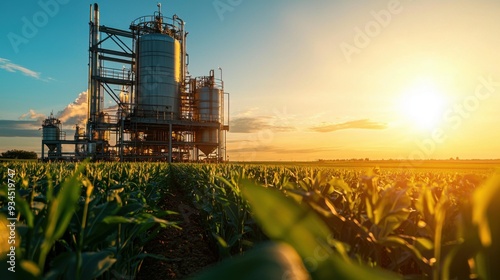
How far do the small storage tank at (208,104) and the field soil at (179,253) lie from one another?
25.6 metres

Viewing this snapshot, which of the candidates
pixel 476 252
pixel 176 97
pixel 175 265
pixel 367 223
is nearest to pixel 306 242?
pixel 476 252

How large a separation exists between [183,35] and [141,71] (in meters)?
6.74

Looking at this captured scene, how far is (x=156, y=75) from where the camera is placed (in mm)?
30203

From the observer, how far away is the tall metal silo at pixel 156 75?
98.1ft

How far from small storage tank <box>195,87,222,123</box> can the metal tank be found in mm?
2805

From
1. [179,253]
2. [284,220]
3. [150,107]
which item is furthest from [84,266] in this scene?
[150,107]

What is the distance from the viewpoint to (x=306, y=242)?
48 centimetres

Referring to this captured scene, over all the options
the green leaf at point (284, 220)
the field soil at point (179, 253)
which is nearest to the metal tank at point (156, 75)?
the field soil at point (179, 253)

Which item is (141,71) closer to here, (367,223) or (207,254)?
(207,254)

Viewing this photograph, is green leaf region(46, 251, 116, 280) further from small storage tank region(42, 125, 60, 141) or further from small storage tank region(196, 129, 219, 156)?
small storage tank region(42, 125, 60, 141)

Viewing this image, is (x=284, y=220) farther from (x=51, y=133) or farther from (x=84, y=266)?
(x=51, y=133)

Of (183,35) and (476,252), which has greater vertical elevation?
(183,35)

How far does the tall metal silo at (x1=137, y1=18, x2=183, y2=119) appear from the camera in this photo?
29906 mm

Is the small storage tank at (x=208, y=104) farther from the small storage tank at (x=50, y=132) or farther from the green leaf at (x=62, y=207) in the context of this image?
the green leaf at (x=62, y=207)
